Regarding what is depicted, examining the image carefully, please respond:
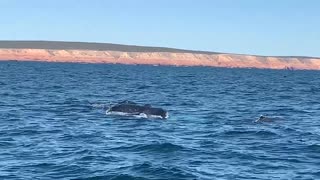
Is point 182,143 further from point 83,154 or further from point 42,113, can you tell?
point 42,113

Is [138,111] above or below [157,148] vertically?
above

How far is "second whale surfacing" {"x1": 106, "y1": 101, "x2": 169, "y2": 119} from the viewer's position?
33938 millimetres

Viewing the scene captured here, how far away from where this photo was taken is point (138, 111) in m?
34.5

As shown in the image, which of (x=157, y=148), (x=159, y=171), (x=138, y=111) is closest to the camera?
(x=159, y=171)

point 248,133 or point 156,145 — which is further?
point 248,133

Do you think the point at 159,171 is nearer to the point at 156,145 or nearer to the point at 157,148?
the point at 157,148

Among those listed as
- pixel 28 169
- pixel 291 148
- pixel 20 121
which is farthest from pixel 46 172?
pixel 20 121

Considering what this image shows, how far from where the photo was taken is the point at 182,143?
24219 mm

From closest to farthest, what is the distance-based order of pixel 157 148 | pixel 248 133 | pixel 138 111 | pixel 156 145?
pixel 157 148, pixel 156 145, pixel 248 133, pixel 138 111

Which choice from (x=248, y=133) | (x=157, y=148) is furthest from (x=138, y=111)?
(x=157, y=148)

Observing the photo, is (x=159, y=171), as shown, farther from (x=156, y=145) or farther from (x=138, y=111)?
(x=138, y=111)

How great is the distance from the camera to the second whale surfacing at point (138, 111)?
33.9 metres

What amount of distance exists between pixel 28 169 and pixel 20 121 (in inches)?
487

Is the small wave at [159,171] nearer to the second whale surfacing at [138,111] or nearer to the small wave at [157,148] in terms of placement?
the small wave at [157,148]
